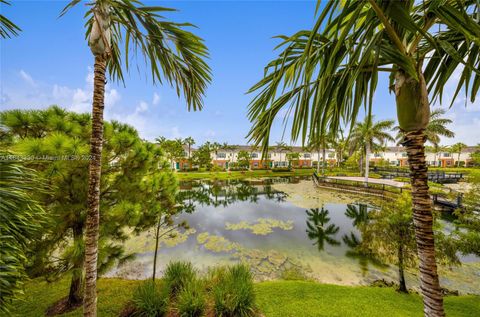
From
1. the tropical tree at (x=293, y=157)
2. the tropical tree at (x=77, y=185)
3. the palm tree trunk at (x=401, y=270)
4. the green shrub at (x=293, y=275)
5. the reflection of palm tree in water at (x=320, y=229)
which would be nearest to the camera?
the tropical tree at (x=77, y=185)

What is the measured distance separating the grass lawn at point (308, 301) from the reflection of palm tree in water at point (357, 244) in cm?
168

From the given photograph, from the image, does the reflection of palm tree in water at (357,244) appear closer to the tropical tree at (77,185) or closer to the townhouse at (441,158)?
the tropical tree at (77,185)

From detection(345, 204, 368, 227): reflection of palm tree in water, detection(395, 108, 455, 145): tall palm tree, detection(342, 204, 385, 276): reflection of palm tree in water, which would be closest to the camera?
detection(342, 204, 385, 276): reflection of palm tree in water

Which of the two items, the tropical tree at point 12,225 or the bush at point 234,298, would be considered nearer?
the tropical tree at point 12,225

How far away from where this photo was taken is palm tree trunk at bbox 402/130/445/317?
1.71 m

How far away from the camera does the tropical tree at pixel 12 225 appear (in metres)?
1.58

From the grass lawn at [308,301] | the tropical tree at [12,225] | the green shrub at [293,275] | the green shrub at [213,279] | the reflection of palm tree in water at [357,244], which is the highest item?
the tropical tree at [12,225]

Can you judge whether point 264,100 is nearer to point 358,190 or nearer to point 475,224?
point 475,224

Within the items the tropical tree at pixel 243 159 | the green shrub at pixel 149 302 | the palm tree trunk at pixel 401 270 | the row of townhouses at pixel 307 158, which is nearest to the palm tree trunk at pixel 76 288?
the green shrub at pixel 149 302

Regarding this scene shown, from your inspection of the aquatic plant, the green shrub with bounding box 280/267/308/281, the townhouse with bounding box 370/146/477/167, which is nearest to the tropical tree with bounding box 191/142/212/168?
the aquatic plant

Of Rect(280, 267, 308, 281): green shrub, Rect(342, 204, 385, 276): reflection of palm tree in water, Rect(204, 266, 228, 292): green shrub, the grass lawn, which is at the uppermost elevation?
Rect(204, 266, 228, 292): green shrub

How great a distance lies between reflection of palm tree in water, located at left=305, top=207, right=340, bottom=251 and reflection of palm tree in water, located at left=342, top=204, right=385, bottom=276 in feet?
2.10

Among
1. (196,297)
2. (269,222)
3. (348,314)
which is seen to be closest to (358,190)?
(269,222)

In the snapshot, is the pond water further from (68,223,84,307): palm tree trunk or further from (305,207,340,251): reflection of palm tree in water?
(68,223,84,307): palm tree trunk
